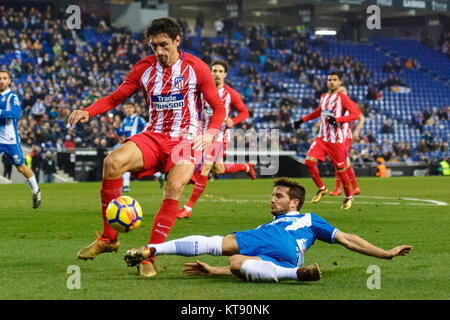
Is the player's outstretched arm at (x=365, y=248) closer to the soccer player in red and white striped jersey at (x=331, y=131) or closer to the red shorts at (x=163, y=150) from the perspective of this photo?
the red shorts at (x=163, y=150)

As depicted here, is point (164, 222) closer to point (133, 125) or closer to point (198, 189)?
point (198, 189)

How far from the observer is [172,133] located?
6.84 metres

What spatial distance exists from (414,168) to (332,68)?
987 centimetres

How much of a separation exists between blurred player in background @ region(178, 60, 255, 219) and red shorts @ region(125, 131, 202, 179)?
3.98m

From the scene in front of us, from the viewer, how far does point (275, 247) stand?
572cm

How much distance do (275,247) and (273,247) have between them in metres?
0.02

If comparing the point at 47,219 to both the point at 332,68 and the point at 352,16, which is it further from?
the point at 352,16

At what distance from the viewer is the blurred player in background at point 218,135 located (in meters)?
11.5

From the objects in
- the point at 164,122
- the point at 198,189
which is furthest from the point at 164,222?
the point at 198,189

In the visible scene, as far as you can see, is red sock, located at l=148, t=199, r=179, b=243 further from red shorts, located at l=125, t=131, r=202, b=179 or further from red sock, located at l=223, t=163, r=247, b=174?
red sock, located at l=223, t=163, r=247, b=174

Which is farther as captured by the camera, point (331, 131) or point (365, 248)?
point (331, 131)

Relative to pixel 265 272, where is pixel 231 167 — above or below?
below

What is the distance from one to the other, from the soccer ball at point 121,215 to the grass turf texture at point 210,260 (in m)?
0.37

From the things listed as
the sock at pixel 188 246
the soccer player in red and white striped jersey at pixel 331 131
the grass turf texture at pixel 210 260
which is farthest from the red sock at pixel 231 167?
the sock at pixel 188 246
